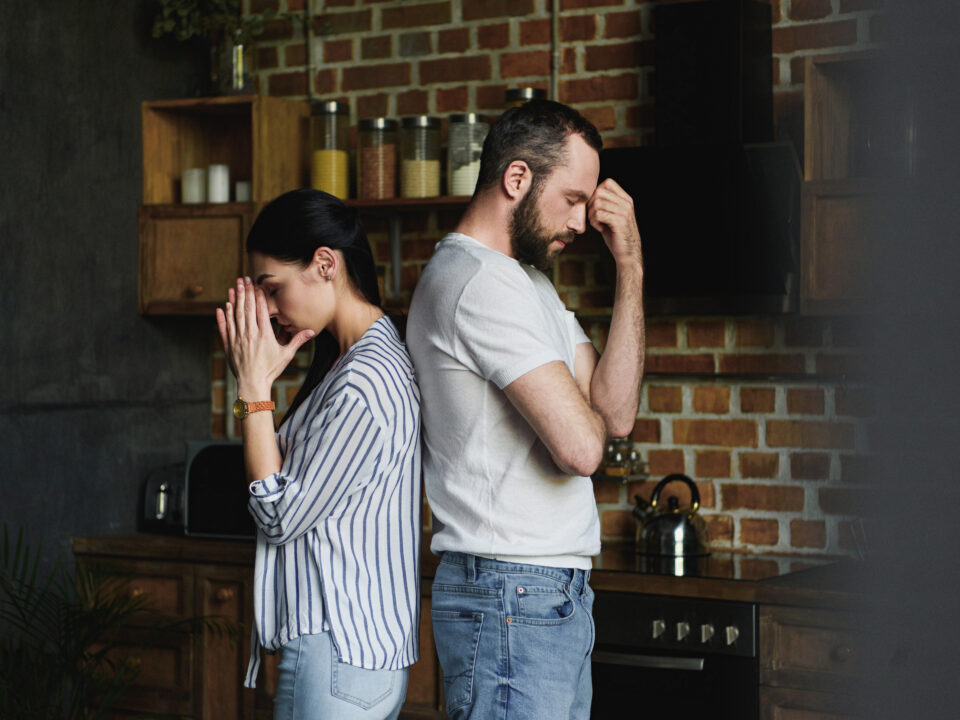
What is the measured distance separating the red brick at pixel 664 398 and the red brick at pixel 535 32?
995mm

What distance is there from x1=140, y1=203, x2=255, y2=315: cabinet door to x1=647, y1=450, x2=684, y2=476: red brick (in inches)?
48.1

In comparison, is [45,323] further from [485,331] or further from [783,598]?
[783,598]

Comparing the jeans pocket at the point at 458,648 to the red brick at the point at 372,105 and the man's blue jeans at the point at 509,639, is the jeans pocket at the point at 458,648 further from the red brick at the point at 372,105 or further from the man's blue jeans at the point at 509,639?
the red brick at the point at 372,105

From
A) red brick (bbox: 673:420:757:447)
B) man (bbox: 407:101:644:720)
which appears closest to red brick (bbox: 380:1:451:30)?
red brick (bbox: 673:420:757:447)

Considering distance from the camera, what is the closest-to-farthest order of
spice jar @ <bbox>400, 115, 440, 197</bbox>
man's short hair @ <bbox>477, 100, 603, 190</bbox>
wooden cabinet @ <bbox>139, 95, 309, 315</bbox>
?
man's short hair @ <bbox>477, 100, 603, 190</bbox> → spice jar @ <bbox>400, 115, 440, 197</bbox> → wooden cabinet @ <bbox>139, 95, 309, 315</bbox>

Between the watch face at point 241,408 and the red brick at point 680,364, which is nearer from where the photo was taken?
the watch face at point 241,408

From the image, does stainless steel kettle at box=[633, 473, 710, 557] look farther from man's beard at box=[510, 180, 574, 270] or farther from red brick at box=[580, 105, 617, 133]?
man's beard at box=[510, 180, 574, 270]

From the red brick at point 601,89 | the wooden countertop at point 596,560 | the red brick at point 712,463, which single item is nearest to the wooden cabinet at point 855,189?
the wooden countertop at point 596,560

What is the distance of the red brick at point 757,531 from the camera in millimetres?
2797

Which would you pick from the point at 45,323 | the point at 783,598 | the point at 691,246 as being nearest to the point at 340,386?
the point at 783,598

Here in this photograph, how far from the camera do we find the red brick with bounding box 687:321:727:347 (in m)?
2.85

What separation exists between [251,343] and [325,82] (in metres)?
2.16

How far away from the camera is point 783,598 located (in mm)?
194

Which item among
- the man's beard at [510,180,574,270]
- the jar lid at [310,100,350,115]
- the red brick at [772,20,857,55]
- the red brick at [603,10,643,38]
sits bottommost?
the red brick at [772,20,857,55]
